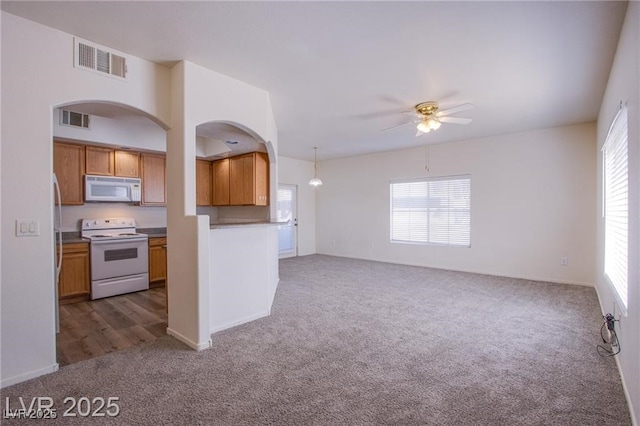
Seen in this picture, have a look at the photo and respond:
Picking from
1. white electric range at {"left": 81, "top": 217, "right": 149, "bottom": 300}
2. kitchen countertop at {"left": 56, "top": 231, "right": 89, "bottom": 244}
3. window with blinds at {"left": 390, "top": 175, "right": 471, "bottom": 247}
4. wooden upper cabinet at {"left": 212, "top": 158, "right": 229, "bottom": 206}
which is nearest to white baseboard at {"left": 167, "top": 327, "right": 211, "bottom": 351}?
white electric range at {"left": 81, "top": 217, "right": 149, "bottom": 300}

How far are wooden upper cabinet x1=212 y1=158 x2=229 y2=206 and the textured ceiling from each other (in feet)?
7.80

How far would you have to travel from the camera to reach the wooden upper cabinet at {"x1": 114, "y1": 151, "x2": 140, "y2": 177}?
15.8 ft

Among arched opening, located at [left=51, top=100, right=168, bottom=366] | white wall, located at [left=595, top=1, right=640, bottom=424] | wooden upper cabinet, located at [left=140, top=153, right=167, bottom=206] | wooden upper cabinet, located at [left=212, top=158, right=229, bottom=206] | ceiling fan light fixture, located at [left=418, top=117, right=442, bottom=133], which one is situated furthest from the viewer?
wooden upper cabinet, located at [left=212, top=158, right=229, bottom=206]

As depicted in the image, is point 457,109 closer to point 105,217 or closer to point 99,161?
point 99,161

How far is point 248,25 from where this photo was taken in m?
2.26

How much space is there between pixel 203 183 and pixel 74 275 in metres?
2.66

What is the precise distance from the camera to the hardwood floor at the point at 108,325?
2768 millimetres

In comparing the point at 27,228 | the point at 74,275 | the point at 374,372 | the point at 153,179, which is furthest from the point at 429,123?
the point at 74,275

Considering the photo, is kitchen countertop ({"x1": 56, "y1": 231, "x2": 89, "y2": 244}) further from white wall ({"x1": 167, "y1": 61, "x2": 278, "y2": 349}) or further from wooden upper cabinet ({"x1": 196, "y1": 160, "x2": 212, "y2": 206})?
white wall ({"x1": 167, "y1": 61, "x2": 278, "y2": 349})

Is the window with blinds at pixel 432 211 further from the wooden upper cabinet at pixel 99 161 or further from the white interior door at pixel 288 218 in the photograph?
the wooden upper cabinet at pixel 99 161

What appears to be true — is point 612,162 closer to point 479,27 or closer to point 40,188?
point 479,27

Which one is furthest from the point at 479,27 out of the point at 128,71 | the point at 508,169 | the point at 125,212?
the point at 125,212

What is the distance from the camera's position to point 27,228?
224cm

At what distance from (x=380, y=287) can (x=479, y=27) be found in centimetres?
365
